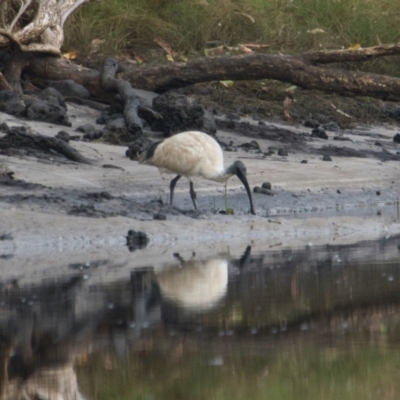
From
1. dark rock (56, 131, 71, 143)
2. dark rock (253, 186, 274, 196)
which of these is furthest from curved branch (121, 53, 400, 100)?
dark rock (253, 186, 274, 196)

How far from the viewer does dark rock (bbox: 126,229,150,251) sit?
815 cm

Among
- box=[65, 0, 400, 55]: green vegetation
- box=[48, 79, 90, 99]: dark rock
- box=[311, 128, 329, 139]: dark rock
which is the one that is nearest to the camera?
box=[48, 79, 90, 99]: dark rock

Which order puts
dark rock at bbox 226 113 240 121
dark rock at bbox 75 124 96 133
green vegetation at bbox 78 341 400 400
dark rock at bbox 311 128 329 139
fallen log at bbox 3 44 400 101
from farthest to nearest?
dark rock at bbox 226 113 240 121, dark rock at bbox 311 128 329 139, fallen log at bbox 3 44 400 101, dark rock at bbox 75 124 96 133, green vegetation at bbox 78 341 400 400

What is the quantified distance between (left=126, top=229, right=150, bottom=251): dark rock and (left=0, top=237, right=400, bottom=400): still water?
0.84 m

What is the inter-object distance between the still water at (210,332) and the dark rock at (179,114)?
4779 millimetres

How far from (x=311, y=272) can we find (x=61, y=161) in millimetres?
4082

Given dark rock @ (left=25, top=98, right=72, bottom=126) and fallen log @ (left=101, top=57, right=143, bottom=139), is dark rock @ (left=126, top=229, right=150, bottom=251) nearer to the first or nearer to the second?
fallen log @ (left=101, top=57, right=143, bottom=139)

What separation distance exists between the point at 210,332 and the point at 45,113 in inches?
290

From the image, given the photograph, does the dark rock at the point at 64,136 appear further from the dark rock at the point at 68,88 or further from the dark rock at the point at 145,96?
the dark rock at the point at 68,88

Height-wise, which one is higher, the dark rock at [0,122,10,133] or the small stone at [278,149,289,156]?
the dark rock at [0,122,10,133]

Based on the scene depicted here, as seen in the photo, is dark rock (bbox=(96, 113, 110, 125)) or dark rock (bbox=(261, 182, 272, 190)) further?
dark rock (bbox=(96, 113, 110, 125))

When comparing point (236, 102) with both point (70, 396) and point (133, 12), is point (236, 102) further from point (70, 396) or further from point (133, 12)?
point (70, 396)

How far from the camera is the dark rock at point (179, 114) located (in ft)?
39.5

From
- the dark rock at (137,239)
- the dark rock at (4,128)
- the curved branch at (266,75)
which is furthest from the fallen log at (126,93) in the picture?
the dark rock at (137,239)
